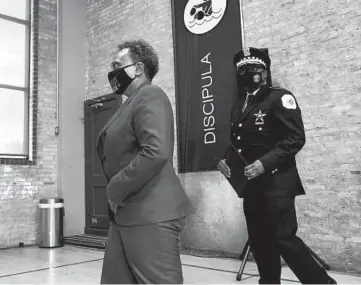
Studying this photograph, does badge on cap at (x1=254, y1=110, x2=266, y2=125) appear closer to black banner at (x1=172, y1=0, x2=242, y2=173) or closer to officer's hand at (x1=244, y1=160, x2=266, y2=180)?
officer's hand at (x1=244, y1=160, x2=266, y2=180)

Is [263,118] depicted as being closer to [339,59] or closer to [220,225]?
[339,59]

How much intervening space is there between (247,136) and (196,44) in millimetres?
2680

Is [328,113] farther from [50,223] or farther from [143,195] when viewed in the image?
[50,223]

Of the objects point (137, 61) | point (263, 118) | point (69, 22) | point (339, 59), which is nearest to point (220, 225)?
point (339, 59)

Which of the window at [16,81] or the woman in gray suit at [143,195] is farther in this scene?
the window at [16,81]

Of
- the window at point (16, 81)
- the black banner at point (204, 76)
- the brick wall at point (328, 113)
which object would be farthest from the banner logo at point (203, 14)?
the window at point (16, 81)

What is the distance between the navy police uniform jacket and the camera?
2174mm

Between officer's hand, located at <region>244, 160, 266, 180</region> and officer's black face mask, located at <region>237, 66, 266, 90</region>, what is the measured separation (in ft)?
1.69

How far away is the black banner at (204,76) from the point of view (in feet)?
14.4

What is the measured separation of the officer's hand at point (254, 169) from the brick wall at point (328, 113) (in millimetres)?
1682

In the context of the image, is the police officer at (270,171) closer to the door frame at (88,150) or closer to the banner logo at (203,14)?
the banner logo at (203,14)

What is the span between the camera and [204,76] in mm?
4629

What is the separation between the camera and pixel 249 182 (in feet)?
7.43

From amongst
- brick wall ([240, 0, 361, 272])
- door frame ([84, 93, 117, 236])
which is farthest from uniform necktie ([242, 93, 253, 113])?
door frame ([84, 93, 117, 236])
